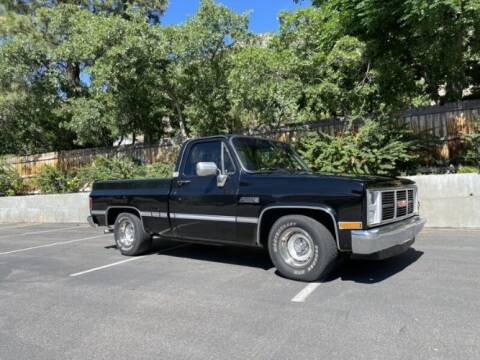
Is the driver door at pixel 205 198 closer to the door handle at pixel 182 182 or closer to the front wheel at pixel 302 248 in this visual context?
the door handle at pixel 182 182

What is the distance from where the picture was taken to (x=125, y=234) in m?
8.54

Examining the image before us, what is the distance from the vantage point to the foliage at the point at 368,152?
11406 millimetres

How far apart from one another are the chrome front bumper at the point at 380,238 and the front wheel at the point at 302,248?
388 millimetres

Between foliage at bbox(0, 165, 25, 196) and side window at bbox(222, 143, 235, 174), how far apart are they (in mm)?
16850

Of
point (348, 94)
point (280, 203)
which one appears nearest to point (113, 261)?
point (280, 203)

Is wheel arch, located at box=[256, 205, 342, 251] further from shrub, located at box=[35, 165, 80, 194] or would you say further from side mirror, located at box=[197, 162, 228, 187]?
shrub, located at box=[35, 165, 80, 194]

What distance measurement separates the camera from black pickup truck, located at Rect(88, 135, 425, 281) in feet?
18.2

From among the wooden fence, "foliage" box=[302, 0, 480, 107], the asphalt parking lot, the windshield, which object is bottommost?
the asphalt parking lot

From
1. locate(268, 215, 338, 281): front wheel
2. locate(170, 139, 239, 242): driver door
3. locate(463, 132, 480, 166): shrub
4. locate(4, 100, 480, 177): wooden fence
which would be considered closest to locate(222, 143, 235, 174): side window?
locate(170, 139, 239, 242): driver door

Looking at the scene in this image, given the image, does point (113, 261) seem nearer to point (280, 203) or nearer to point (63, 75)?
point (280, 203)

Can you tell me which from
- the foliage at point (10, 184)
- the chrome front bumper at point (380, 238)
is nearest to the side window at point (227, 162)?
the chrome front bumper at point (380, 238)

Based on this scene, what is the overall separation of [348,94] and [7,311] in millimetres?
10088

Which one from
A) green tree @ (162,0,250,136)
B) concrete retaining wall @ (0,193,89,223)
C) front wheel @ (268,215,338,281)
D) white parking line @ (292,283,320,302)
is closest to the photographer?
white parking line @ (292,283,320,302)

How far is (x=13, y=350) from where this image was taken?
13.8ft
